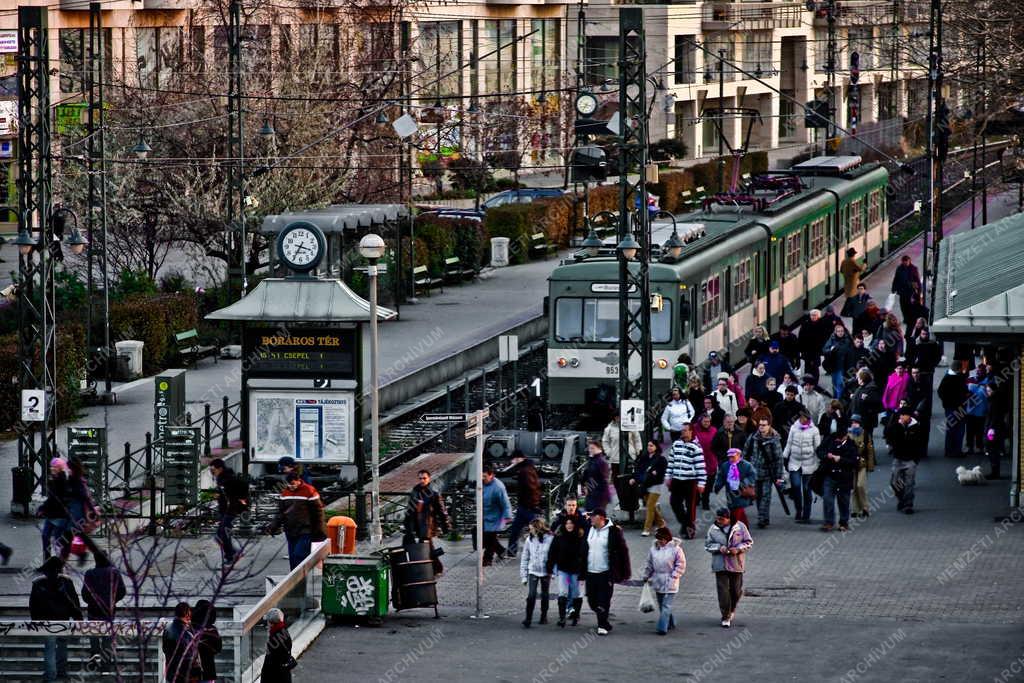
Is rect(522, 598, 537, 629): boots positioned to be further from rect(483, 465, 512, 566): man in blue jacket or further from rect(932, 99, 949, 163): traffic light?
rect(932, 99, 949, 163): traffic light

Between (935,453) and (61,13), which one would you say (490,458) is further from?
(61,13)

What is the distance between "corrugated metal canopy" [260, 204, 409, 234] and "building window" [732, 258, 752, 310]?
7.49 meters

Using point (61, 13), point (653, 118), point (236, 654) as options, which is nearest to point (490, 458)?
point (236, 654)

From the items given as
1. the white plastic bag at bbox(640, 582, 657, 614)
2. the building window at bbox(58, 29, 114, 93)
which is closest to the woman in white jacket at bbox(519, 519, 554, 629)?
the white plastic bag at bbox(640, 582, 657, 614)

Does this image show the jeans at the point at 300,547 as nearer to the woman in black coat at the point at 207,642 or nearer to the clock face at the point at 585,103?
the woman in black coat at the point at 207,642

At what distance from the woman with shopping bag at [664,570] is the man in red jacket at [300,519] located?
3.80m

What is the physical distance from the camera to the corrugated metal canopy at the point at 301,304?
2634 centimetres

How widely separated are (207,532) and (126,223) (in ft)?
72.1

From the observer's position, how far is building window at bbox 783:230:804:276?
142 ft

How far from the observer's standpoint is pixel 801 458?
25.7m

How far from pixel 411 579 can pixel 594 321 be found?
13.5 metres

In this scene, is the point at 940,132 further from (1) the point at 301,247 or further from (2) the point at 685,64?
(2) the point at 685,64

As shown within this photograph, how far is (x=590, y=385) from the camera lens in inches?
1358

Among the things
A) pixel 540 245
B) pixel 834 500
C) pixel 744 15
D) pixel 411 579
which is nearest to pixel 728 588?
pixel 411 579
